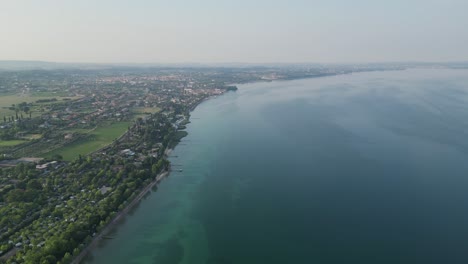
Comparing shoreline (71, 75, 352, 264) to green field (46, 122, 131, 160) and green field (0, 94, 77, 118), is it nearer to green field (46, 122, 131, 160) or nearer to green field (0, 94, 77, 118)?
green field (46, 122, 131, 160)

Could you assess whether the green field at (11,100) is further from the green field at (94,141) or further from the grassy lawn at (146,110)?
the green field at (94,141)

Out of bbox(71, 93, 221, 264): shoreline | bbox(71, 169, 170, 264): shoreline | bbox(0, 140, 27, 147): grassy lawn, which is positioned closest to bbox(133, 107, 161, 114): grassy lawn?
bbox(0, 140, 27, 147): grassy lawn

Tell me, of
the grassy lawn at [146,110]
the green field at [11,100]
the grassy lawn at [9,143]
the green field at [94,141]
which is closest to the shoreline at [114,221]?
the green field at [94,141]

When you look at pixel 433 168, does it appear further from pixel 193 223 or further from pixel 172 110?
pixel 172 110

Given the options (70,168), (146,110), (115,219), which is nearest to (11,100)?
(146,110)

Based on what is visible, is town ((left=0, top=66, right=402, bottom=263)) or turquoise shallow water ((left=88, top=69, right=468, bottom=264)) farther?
turquoise shallow water ((left=88, top=69, right=468, bottom=264))

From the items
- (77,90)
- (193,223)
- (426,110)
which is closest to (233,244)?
(193,223)

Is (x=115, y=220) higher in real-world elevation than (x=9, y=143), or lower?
lower

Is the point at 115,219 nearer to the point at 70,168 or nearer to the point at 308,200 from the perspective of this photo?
the point at 70,168
